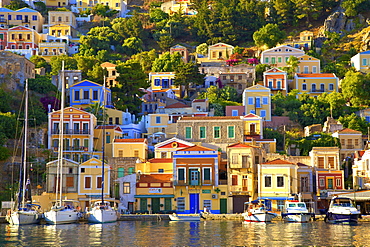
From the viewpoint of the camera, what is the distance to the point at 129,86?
96.1m

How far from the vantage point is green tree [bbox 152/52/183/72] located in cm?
11250

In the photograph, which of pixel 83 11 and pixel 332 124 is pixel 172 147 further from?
pixel 83 11

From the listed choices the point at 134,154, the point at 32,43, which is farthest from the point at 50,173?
the point at 32,43

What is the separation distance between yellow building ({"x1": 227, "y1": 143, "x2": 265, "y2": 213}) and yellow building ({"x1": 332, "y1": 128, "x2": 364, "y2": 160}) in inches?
646

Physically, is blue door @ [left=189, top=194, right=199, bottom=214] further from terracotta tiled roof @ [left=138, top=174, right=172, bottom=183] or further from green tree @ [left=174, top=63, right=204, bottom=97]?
green tree @ [left=174, top=63, right=204, bottom=97]

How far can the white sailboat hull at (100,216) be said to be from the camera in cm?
5822

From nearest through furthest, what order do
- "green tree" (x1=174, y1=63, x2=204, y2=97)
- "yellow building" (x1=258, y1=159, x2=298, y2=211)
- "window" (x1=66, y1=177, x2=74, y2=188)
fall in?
"yellow building" (x1=258, y1=159, x2=298, y2=211) < "window" (x1=66, y1=177, x2=74, y2=188) < "green tree" (x1=174, y1=63, x2=204, y2=97)

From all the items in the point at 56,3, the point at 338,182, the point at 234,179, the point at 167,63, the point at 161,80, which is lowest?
the point at 338,182

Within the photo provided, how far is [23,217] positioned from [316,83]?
57.4 meters

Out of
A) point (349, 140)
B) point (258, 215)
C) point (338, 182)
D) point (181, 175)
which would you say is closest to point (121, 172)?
point (181, 175)

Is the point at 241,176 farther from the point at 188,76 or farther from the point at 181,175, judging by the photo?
the point at 188,76

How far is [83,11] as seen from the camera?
6235 inches

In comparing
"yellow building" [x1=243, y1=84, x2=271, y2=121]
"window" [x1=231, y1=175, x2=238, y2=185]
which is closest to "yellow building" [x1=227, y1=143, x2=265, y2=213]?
"window" [x1=231, y1=175, x2=238, y2=185]

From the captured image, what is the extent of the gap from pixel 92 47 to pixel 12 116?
175 ft
